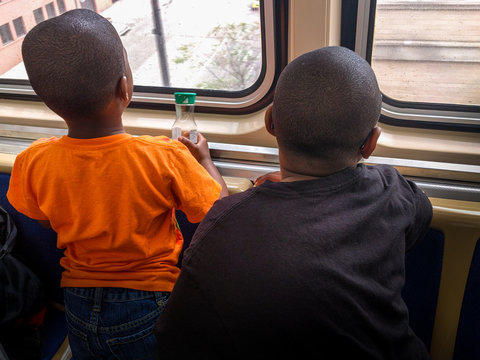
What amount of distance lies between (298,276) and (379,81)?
0.99 meters

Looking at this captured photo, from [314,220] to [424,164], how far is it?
0.79m

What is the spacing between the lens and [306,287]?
815mm

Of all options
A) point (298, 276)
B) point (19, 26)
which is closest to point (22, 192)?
point (298, 276)

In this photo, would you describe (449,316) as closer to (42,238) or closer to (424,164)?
(424,164)

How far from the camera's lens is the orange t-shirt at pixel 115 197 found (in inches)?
44.9

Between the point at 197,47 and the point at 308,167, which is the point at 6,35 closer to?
the point at 197,47

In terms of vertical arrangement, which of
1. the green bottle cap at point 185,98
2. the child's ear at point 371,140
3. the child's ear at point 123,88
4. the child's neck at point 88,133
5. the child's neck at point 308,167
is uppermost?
the child's ear at point 123,88

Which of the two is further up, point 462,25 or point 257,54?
point 462,25

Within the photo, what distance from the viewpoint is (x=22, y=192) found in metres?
1.29

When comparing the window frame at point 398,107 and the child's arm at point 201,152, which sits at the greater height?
the window frame at point 398,107

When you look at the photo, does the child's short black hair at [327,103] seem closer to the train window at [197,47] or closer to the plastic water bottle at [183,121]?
the train window at [197,47]

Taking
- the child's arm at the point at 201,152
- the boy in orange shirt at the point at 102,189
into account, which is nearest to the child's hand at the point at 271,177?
the child's arm at the point at 201,152

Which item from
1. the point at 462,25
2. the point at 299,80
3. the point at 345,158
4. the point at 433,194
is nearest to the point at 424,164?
the point at 433,194

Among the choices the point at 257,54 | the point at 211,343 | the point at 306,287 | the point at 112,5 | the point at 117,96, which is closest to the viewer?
the point at 306,287
